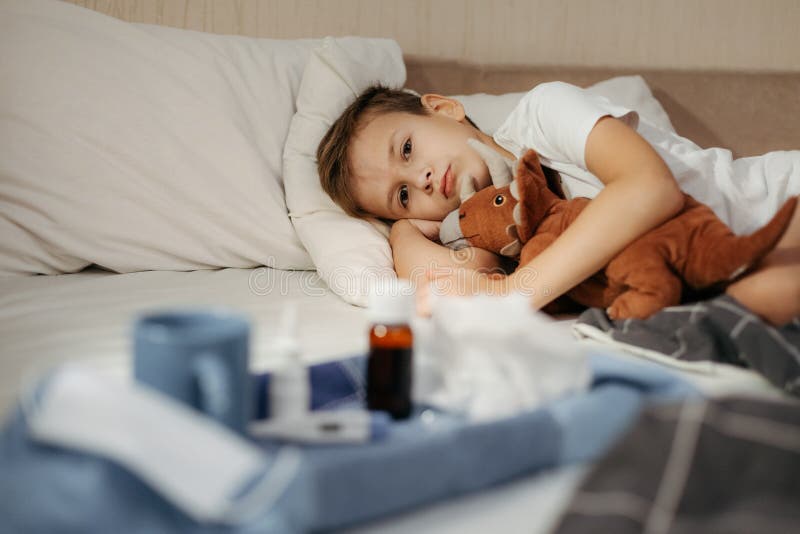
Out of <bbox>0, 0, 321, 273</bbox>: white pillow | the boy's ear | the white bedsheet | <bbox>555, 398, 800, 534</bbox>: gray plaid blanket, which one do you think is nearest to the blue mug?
the white bedsheet

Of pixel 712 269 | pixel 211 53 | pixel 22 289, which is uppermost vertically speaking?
pixel 211 53

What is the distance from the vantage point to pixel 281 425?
25.5 inches

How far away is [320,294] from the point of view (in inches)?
52.1

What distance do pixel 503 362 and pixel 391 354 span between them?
0.10m

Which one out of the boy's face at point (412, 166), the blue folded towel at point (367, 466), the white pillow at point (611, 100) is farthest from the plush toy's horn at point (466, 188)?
the blue folded towel at point (367, 466)

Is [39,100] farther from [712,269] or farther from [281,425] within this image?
[712,269]

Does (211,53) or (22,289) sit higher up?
(211,53)

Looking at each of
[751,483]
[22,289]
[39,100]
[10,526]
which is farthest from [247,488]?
[39,100]

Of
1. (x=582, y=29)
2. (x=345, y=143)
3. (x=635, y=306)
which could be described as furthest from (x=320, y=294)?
(x=582, y=29)

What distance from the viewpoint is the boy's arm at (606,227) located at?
3.58 feet

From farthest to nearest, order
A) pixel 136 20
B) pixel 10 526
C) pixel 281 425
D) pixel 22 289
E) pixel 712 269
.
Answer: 1. pixel 136 20
2. pixel 22 289
3. pixel 712 269
4. pixel 281 425
5. pixel 10 526

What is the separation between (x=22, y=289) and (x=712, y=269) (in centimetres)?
101

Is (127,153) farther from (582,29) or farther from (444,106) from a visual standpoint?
(582,29)

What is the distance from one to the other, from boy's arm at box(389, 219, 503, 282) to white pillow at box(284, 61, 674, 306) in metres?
0.03
